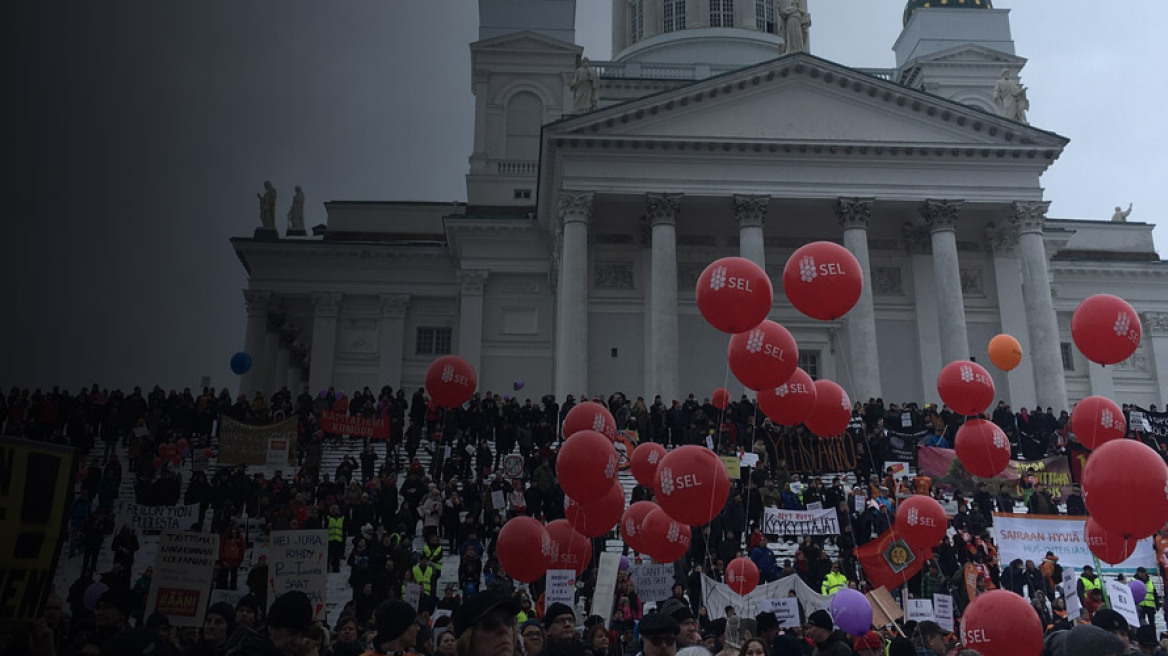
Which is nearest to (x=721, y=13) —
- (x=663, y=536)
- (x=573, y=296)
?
(x=573, y=296)

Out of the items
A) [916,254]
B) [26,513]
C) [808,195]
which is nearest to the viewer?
[26,513]

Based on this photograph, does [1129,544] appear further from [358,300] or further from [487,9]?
[487,9]

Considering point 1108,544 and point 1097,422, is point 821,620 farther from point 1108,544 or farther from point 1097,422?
point 1097,422

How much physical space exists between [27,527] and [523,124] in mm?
40615

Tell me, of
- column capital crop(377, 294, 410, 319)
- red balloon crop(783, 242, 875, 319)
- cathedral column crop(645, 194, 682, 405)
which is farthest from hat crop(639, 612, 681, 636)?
column capital crop(377, 294, 410, 319)

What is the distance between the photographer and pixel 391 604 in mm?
5496

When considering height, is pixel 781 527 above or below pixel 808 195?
below

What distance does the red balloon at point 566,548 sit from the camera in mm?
11211

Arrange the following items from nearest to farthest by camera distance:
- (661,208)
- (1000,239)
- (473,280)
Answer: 1. (661,208)
2. (1000,239)
3. (473,280)

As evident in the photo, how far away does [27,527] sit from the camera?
433cm

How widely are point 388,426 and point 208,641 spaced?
678 inches

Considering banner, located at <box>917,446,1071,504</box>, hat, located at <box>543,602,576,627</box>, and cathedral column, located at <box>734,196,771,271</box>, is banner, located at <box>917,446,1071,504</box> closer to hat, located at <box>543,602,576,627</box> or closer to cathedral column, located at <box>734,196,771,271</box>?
cathedral column, located at <box>734,196,771,271</box>

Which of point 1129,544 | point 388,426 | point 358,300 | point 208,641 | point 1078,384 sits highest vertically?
point 358,300

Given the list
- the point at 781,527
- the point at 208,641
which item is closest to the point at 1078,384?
the point at 781,527
